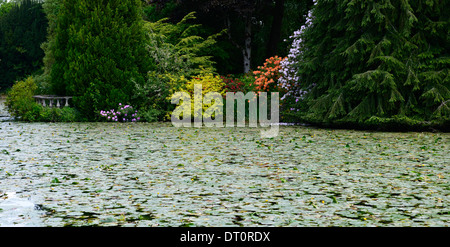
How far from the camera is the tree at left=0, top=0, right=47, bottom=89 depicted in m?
43.5

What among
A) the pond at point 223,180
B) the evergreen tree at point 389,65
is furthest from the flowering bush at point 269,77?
the pond at point 223,180

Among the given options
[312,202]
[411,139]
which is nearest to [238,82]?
[411,139]

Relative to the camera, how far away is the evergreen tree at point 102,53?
1808 centimetres

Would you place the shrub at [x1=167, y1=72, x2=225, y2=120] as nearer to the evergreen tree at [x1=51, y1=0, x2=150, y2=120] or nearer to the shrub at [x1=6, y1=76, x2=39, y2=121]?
the evergreen tree at [x1=51, y1=0, x2=150, y2=120]

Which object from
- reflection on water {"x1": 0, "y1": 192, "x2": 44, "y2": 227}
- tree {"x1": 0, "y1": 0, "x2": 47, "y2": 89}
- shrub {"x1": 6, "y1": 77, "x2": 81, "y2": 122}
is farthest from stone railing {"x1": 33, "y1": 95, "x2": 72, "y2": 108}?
tree {"x1": 0, "y1": 0, "x2": 47, "y2": 89}

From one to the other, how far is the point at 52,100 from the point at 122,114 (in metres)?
2.73

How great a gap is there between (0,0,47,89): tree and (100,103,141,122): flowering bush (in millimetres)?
27365

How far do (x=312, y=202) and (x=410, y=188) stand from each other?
5.30ft

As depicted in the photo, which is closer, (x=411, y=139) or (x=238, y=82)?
(x=411, y=139)

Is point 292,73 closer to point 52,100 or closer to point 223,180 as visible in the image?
point 52,100

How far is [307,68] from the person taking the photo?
647 inches

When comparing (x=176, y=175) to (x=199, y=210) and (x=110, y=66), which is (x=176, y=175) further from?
(x=110, y=66)

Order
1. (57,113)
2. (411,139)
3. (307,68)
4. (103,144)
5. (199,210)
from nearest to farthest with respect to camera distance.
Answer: (199,210) → (103,144) → (411,139) → (307,68) → (57,113)

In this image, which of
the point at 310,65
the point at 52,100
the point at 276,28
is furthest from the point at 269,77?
the point at 276,28
